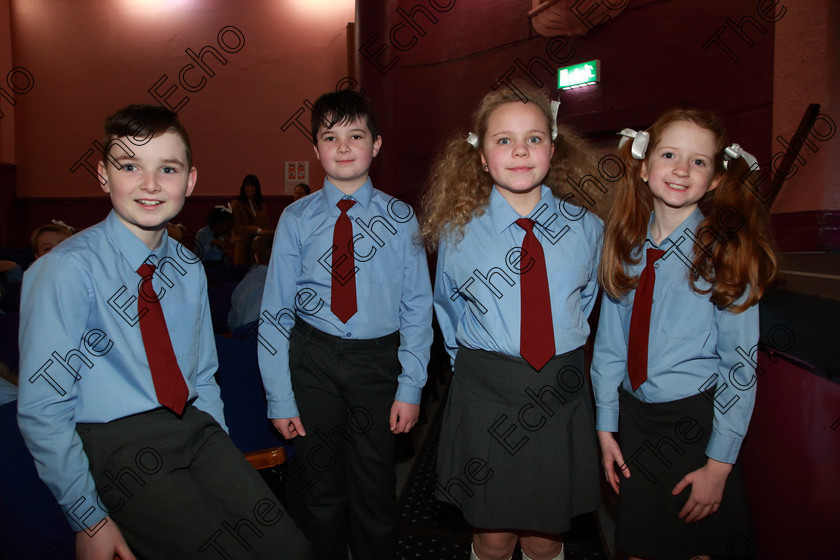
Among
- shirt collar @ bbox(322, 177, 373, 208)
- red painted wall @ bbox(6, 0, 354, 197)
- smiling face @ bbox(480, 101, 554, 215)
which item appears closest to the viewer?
smiling face @ bbox(480, 101, 554, 215)

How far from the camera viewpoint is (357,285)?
5.37 ft

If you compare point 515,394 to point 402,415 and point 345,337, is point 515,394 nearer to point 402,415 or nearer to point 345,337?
point 402,415

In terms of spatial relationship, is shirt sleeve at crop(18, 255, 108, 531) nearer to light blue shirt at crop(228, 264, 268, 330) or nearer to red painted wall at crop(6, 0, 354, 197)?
light blue shirt at crop(228, 264, 268, 330)

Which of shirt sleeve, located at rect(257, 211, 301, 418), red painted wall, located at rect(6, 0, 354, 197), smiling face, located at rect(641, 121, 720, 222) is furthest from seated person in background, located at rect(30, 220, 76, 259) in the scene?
red painted wall, located at rect(6, 0, 354, 197)

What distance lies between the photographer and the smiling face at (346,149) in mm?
1624

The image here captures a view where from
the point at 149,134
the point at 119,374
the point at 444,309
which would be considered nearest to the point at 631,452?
the point at 444,309

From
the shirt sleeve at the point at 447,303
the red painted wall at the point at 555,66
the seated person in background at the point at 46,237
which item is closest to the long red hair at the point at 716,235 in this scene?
the shirt sleeve at the point at 447,303

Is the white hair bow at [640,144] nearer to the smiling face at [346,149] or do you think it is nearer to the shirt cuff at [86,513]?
the smiling face at [346,149]

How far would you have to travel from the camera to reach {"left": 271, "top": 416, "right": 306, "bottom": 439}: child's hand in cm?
159

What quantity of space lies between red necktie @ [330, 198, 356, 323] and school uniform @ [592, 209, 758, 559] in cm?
80

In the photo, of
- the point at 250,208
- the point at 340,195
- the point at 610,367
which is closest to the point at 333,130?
the point at 340,195

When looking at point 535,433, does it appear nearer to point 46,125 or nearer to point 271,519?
point 271,519

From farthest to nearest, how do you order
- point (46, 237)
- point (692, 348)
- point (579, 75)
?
point (579, 75) → point (46, 237) → point (692, 348)

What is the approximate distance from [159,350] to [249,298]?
151 cm
